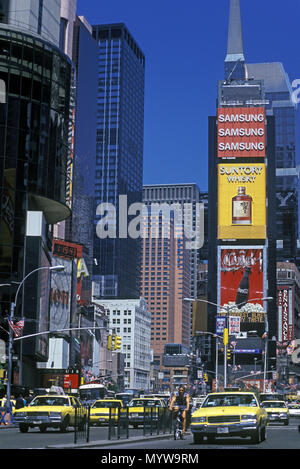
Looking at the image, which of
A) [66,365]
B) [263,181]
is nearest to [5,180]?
[66,365]

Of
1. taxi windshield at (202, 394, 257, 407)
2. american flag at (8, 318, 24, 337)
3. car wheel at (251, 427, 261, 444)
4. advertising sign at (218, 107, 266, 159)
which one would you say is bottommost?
car wheel at (251, 427, 261, 444)

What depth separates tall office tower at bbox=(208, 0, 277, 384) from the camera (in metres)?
174

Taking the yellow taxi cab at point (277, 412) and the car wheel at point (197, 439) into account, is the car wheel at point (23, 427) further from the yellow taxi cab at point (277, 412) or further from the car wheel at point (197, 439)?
the yellow taxi cab at point (277, 412)

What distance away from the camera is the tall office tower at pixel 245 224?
173750 mm

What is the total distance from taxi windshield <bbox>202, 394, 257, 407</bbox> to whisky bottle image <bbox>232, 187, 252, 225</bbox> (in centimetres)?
14972

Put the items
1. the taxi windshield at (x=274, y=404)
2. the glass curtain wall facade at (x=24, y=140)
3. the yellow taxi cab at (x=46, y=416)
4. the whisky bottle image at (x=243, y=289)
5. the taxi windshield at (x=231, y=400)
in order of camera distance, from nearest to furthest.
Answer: the taxi windshield at (x=231, y=400) < the yellow taxi cab at (x=46, y=416) < the taxi windshield at (x=274, y=404) < the glass curtain wall facade at (x=24, y=140) < the whisky bottle image at (x=243, y=289)

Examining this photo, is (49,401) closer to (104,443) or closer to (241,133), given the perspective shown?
(104,443)

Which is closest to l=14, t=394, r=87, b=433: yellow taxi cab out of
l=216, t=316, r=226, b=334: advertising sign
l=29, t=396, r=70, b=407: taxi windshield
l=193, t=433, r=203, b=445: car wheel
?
l=29, t=396, r=70, b=407: taxi windshield

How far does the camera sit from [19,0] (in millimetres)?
109500

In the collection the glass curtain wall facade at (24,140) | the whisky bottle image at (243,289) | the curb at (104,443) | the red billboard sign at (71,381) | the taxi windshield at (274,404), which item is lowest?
the red billboard sign at (71,381)

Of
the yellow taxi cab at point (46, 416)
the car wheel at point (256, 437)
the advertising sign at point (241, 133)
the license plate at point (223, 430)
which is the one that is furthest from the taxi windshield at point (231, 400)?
the advertising sign at point (241, 133)

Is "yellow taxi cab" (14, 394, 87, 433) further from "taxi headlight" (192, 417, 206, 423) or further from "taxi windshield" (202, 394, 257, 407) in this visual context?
"taxi headlight" (192, 417, 206, 423)

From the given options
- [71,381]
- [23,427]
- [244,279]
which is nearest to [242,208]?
[244,279]

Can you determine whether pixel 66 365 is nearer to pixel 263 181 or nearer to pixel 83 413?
pixel 263 181
